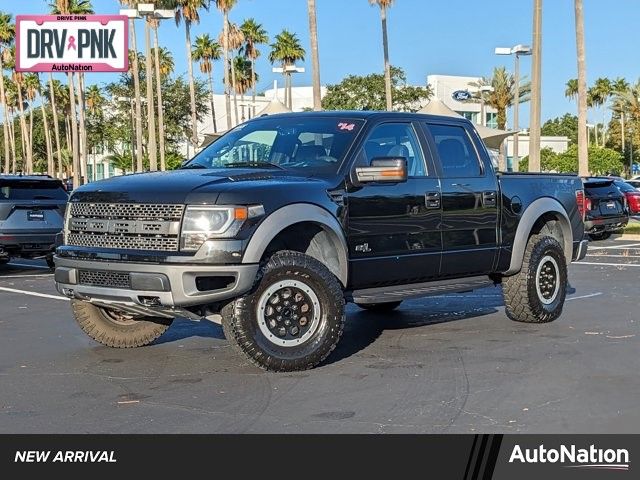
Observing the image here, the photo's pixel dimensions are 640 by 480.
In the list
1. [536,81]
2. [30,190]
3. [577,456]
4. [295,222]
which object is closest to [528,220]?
[295,222]

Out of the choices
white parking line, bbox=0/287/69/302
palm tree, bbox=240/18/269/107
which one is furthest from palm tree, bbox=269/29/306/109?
white parking line, bbox=0/287/69/302

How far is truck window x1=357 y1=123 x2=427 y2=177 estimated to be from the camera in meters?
7.70

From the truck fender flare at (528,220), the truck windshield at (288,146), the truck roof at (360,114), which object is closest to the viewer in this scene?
the truck windshield at (288,146)

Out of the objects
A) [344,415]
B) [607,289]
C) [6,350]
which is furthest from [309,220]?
[607,289]

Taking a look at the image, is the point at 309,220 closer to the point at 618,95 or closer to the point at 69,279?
the point at 69,279

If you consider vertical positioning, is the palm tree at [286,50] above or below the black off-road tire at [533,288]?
above

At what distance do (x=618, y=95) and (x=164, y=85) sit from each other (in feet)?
154

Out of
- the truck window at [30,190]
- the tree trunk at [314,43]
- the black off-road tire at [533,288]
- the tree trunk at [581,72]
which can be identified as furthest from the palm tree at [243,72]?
the black off-road tire at [533,288]

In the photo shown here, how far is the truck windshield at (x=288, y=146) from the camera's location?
7.46 meters

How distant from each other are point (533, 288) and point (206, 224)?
393 centimetres

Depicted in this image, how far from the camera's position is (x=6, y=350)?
26.0 feet

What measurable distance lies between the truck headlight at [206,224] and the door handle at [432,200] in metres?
2.09

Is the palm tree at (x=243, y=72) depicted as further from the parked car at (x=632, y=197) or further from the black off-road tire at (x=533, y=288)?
the black off-road tire at (x=533, y=288)

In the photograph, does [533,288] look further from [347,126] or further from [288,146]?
[288,146]
